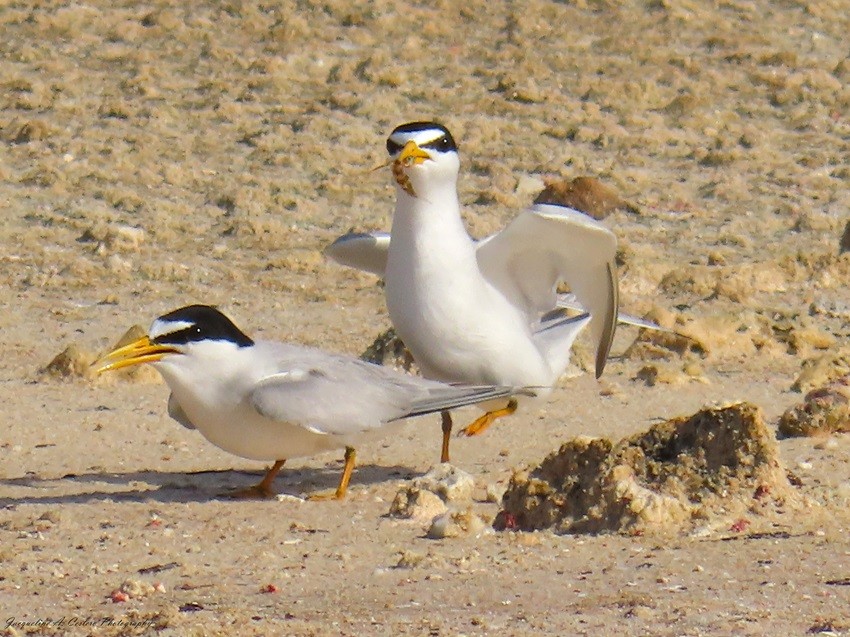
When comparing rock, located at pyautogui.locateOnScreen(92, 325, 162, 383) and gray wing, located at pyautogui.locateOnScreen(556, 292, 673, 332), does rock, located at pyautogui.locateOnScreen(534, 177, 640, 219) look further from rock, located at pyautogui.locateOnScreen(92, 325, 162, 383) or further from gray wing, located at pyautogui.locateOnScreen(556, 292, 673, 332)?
rock, located at pyautogui.locateOnScreen(92, 325, 162, 383)

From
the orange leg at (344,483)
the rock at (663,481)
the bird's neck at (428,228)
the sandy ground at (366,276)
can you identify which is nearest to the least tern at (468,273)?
the bird's neck at (428,228)

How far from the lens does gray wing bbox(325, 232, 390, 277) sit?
6926 mm

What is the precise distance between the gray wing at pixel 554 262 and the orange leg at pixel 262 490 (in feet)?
4.04

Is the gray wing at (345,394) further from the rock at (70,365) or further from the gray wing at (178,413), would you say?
the rock at (70,365)

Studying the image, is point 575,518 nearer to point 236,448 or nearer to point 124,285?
point 236,448

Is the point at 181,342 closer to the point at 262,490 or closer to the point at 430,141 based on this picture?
the point at 262,490

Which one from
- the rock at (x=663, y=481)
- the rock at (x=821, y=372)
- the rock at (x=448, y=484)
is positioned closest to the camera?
the rock at (x=663, y=481)

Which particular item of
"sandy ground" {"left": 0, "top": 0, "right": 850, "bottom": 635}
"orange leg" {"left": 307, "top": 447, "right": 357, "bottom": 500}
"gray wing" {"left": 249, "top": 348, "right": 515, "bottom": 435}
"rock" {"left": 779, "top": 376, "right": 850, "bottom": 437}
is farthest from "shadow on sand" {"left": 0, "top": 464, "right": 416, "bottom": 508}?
"rock" {"left": 779, "top": 376, "right": 850, "bottom": 437}

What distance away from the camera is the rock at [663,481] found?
4898 millimetres

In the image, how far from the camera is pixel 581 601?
414 cm

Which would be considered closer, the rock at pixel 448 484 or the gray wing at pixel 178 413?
the rock at pixel 448 484

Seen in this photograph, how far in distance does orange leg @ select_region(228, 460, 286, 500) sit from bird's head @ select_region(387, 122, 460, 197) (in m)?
1.15

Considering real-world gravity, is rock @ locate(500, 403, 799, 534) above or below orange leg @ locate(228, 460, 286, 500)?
above

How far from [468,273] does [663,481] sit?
1497mm
